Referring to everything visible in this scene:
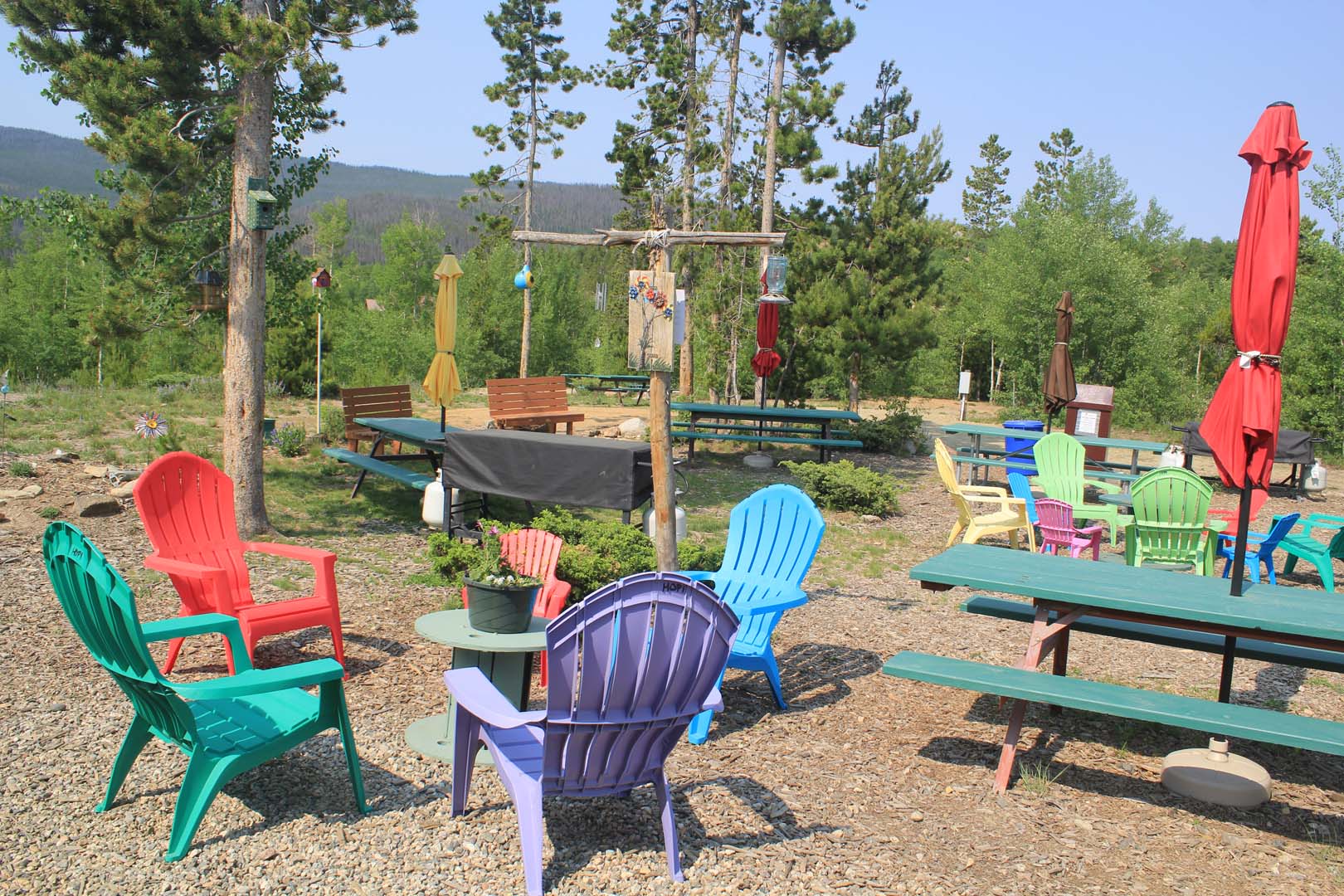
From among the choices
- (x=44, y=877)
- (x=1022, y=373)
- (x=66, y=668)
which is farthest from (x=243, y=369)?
(x=1022, y=373)

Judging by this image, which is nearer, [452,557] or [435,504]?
[452,557]

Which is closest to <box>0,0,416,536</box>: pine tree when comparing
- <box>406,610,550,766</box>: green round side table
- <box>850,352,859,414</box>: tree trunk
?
<box>406,610,550,766</box>: green round side table

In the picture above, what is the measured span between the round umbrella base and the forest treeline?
347cm

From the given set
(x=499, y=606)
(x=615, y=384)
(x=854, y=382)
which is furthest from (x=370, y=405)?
(x=615, y=384)

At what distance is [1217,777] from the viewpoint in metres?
3.66

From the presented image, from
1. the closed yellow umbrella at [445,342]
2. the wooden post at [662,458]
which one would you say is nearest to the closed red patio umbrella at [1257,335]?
the wooden post at [662,458]

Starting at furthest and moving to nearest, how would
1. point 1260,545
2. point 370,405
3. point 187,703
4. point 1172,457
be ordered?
point 1172,457 → point 370,405 → point 1260,545 → point 187,703

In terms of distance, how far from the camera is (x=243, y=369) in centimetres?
721

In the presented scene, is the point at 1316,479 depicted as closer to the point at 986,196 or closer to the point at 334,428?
the point at 334,428

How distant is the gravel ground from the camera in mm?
2936

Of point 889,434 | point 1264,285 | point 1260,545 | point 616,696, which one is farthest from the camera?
point 889,434

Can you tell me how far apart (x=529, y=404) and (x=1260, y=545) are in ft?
28.5

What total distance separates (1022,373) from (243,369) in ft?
60.8

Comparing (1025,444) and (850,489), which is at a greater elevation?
(1025,444)
